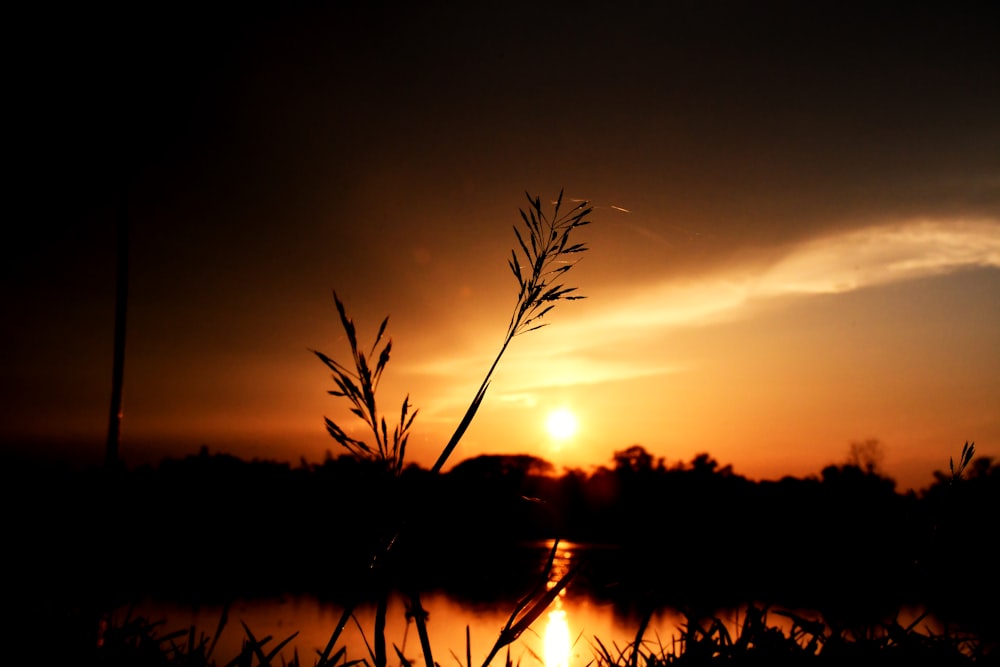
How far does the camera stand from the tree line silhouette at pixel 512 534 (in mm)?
1774

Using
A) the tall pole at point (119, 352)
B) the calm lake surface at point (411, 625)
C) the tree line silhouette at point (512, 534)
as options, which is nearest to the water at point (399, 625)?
the calm lake surface at point (411, 625)

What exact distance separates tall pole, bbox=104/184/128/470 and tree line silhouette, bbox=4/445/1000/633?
0.20 metres

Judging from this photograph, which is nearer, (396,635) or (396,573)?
(396,573)

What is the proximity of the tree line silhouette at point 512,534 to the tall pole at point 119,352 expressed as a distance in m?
0.20

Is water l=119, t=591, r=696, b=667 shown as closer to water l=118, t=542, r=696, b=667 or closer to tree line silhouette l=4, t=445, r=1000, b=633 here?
water l=118, t=542, r=696, b=667

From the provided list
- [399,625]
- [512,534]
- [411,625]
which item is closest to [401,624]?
[399,625]

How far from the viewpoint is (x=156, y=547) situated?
1471 inches

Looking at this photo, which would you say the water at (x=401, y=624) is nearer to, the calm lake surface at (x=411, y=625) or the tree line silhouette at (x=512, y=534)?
the calm lake surface at (x=411, y=625)

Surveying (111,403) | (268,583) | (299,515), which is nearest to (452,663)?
Answer: (111,403)

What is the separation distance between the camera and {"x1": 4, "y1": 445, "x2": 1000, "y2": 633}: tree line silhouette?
5.82ft

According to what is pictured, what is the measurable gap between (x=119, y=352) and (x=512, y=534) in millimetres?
15804

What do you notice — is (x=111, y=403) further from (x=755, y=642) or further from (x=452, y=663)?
(x=452, y=663)

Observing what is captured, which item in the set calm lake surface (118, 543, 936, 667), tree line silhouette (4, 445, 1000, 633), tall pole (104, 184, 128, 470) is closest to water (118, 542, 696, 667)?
calm lake surface (118, 543, 936, 667)

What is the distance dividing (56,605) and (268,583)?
27670 mm
